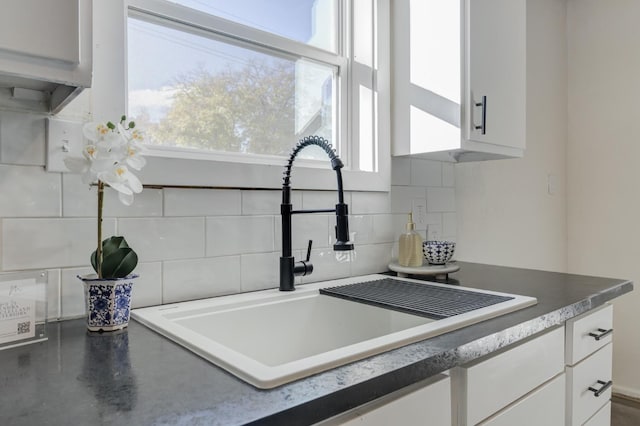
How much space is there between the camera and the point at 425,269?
1.59 metres

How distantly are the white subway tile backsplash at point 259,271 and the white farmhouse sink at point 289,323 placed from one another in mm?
60

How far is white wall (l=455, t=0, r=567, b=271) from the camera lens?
219cm

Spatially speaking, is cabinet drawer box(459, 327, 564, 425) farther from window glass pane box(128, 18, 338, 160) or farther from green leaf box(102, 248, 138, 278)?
window glass pane box(128, 18, 338, 160)

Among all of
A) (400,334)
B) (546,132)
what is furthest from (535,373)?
(546,132)

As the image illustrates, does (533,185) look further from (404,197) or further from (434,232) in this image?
(404,197)

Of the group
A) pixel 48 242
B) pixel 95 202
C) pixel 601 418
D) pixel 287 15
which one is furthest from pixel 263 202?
pixel 601 418

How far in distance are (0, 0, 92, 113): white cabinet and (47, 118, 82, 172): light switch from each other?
274mm

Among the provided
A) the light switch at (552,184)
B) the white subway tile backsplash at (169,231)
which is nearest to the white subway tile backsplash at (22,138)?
the white subway tile backsplash at (169,231)

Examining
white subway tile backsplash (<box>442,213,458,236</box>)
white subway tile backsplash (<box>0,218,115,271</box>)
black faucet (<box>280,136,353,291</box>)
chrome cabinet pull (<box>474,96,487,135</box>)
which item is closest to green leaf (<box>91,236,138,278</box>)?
white subway tile backsplash (<box>0,218,115,271</box>)

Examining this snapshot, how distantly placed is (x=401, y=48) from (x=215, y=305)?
1.25m

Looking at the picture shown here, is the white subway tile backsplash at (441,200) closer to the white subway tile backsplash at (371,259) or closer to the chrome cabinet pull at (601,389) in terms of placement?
the white subway tile backsplash at (371,259)

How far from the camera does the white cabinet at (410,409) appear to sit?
0.65 meters

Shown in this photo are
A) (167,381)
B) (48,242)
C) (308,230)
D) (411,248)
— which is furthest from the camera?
(411,248)

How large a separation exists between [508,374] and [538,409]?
21 centimetres
